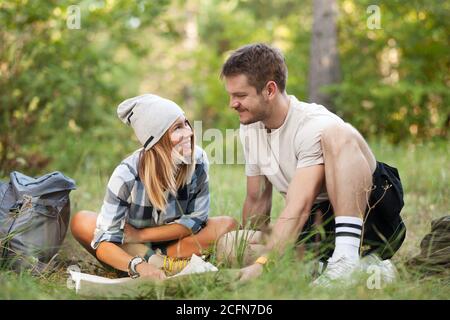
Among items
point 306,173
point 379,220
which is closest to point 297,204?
point 306,173

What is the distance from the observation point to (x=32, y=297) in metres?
2.48

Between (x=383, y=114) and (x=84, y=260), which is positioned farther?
(x=383, y=114)

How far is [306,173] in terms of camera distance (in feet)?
9.48

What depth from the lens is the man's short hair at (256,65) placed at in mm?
3059

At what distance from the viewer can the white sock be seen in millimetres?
2801

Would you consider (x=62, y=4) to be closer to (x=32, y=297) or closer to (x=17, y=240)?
(x=17, y=240)

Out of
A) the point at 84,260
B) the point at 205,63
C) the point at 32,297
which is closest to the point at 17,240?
the point at 84,260

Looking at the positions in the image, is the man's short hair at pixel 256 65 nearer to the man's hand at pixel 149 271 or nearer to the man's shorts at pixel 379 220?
the man's shorts at pixel 379 220

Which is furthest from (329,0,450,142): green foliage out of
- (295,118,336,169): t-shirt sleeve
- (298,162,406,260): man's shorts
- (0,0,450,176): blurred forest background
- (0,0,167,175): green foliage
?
(295,118,336,169): t-shirt sleeve

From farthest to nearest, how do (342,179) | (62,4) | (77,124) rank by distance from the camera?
1. (77,124)
2. (62,4)
3. (342,179)

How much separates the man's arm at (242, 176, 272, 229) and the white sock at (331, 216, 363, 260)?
52 cm

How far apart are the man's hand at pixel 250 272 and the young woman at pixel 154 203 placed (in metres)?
0.40

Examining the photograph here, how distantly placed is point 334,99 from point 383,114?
642 millimetres
